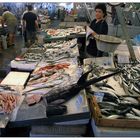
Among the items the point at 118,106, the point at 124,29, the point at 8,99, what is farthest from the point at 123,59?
the point at 8,99

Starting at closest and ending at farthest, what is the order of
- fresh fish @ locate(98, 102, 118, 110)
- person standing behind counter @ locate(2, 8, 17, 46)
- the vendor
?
fresh fish @ locate(98, 102, 118, 110)
the vendor
person standing behind counter @ locate(2, 8, 17, 46)

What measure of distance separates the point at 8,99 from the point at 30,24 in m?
6.94

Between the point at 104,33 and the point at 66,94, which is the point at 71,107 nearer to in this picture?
the point at 66,94

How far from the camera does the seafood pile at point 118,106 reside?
224 cm

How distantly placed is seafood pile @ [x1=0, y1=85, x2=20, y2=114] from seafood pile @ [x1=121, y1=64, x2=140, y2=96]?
121 cm

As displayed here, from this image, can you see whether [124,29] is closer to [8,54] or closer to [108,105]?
[108,105]

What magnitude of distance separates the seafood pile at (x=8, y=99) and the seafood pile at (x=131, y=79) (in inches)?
47.8

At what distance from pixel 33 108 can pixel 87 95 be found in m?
0.56

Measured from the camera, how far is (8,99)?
8.59ft

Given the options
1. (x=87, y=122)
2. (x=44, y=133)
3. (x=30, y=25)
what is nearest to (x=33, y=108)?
(x=44, y=133)

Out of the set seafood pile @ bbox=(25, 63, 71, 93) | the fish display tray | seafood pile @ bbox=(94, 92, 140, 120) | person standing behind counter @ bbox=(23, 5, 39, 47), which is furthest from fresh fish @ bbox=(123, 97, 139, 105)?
person standing behind counter @ bbox=(23, 5, 39, 47)

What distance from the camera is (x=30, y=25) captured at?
30.4ft

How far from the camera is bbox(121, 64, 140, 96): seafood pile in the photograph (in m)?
2.92

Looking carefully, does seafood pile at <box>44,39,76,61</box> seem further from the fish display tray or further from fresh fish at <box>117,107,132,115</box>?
the fish display tray
